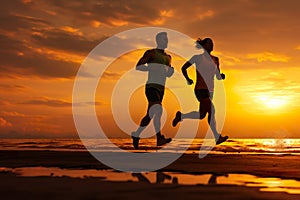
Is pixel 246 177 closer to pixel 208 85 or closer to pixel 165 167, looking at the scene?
pixel 165 167

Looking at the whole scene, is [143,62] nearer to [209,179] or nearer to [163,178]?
[163,178]

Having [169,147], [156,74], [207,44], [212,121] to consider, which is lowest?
[169,147]

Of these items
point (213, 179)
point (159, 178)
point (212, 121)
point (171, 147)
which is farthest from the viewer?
point (171, 147)

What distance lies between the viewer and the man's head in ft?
35.9

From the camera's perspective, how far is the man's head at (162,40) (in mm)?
10930

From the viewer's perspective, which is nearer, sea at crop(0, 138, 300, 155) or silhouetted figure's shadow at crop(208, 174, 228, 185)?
silhouetted figure's shadow at crop(208, 174, 228, 185)

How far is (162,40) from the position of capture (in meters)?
11.0

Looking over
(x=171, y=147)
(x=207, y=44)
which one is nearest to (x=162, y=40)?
(x=207, y=44)

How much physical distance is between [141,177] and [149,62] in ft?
17.3

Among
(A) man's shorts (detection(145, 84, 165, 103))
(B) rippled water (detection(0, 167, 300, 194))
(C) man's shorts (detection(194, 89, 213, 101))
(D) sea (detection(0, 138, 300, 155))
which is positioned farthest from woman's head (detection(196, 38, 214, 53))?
(B) rippled water (detection(0, 167, 300, 194))

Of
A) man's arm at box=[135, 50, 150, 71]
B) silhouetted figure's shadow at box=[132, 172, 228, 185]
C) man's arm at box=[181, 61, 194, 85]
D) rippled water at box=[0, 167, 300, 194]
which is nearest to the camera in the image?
rippled water at box=[0, 167, 300, 194]

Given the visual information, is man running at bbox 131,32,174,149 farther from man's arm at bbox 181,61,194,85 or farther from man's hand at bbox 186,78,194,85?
man's hand at bbox 186,78,194,85

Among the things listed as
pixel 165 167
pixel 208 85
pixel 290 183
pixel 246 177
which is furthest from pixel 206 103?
pixel 290 183

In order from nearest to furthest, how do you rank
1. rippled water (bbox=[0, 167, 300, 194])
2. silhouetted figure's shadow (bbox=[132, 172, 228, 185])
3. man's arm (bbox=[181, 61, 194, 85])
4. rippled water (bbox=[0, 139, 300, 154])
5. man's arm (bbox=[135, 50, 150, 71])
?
rippled water (bbox=[0, 167, 300, 194]) < silhouetted figure's shadow (bbox=[132, 172, 228, 185]) < man's arm (bbox=[181, 61, 194, 85]) < man's arm (bbox=[135, 50, 150, 71]) < rippled water (bbox=[0, 139, 300, 154])
